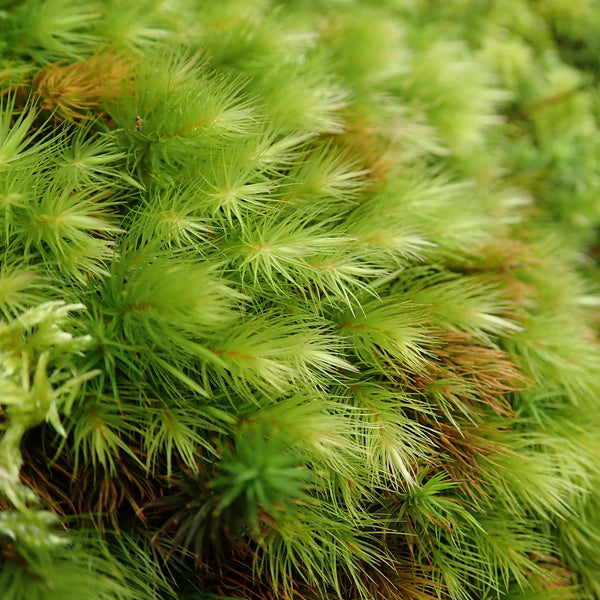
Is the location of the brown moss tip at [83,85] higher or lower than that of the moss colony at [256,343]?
higher

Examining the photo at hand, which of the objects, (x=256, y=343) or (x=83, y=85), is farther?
(x=83, y=85)

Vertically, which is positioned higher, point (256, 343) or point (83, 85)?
point (83, 85)

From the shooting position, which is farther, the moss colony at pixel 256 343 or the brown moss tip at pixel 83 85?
the brown moss tip at pixel 83 85

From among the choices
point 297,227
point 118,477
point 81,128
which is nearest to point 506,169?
point 297,227

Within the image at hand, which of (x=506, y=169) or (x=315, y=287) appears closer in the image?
(x=315, y=287)

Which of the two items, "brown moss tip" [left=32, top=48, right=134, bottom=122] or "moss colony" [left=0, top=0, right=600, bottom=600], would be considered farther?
"brown moss tip" [left=32, top=48, right=134, bottom=122]

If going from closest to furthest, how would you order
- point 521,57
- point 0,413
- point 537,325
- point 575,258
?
point 0,413
point 537,325
point 575,258
point 521,57

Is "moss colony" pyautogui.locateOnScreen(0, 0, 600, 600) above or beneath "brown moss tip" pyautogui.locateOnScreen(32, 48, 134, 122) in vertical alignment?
beneath

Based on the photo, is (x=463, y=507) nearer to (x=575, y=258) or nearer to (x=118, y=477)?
(x=118, y=477)
